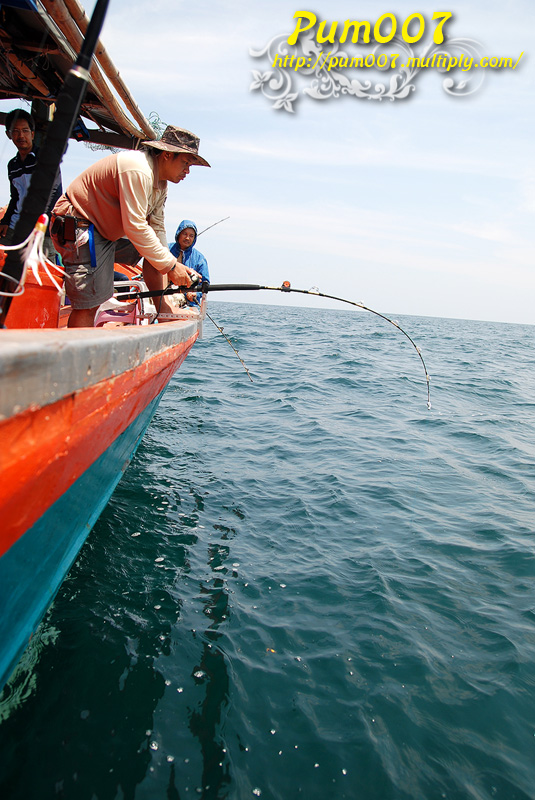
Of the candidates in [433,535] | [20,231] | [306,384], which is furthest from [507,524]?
[306,384]

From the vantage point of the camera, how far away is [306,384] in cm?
1130

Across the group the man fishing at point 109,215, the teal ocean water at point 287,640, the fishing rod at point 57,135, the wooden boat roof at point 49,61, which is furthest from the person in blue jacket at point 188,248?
the fishing rod at point 57,135

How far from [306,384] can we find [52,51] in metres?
7.94

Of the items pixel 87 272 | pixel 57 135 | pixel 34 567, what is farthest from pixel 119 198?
pixel 34 567

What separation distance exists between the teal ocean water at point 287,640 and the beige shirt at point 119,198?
2.15 metres

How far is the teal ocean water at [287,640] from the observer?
2.08m

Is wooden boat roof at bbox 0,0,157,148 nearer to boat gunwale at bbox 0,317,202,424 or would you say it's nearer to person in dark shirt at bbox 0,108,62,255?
person in dark shirt at bbox 0,108,62,255

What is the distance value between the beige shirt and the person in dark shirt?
1365 millimetres

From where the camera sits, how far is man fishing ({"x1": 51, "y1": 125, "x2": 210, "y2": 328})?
2971 mm

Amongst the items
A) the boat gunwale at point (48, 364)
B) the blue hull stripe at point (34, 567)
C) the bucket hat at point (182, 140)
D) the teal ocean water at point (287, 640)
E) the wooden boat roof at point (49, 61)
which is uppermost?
the wooden boat roof at point (49, 61)

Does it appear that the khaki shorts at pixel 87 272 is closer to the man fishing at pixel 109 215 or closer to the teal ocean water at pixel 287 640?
the man fishing at pixel 109 215

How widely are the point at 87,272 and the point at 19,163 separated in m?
2.40

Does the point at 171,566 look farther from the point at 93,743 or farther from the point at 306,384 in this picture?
the point at 306,384

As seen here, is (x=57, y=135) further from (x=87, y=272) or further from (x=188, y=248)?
(x=188, y=248)
